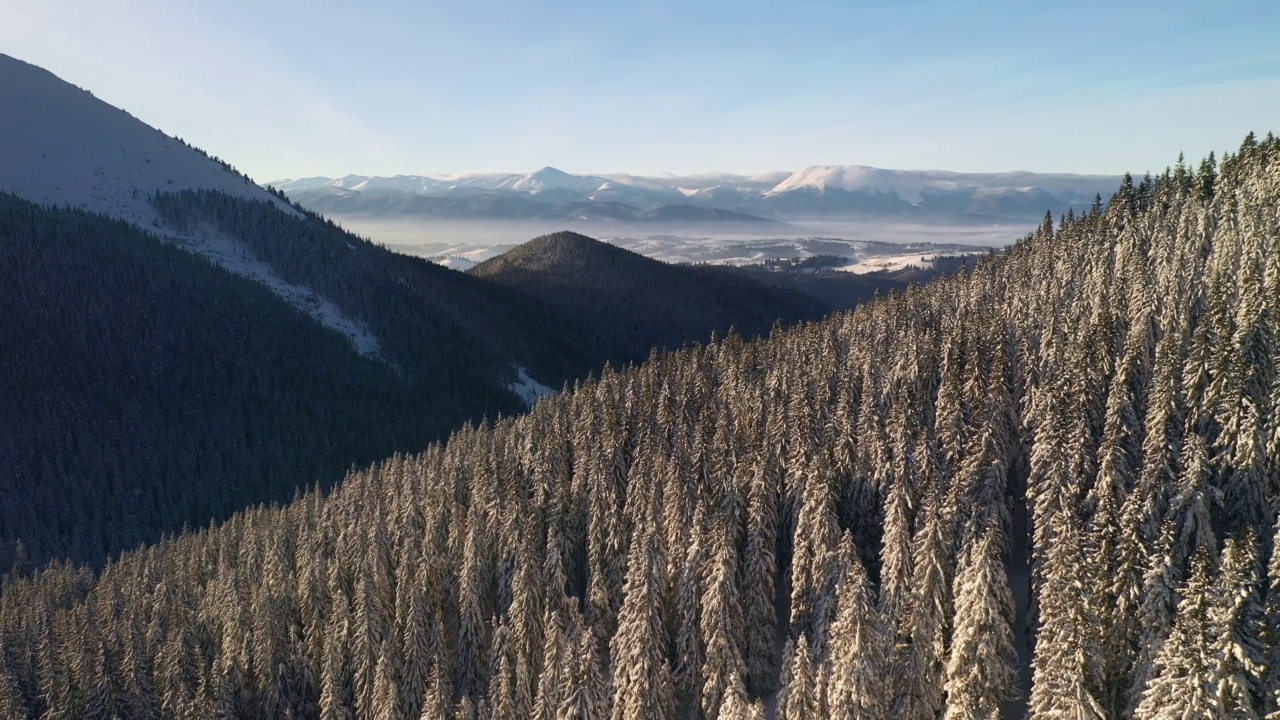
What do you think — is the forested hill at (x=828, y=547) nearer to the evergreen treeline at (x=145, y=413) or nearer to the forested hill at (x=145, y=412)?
the forested hill at (x=145, y=412)

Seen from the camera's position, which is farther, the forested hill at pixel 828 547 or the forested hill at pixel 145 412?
the forested hill at pixel 145 412

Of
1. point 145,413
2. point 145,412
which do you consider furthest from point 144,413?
point 145,412

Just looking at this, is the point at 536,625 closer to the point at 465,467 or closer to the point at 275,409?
the point at 465,467

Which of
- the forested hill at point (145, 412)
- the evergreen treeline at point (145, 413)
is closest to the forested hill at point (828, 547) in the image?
the forested hill at point (145, 412)

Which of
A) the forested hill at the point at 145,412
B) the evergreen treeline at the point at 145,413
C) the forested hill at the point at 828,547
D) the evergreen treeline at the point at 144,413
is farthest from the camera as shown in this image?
the forested hill at the point at 145,412

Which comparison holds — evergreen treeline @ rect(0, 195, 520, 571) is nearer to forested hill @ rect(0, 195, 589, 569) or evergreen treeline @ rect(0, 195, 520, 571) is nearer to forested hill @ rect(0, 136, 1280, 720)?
forested hill @ rect(0, 195, 589, 569)

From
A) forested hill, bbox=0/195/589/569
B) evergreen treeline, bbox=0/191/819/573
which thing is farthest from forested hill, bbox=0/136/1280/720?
evergreen treeline, bbox=0/191/819/573

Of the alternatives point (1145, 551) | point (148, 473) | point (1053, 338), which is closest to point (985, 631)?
point (1145, 551)

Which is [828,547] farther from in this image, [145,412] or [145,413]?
[145,412]
